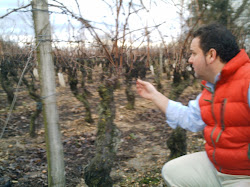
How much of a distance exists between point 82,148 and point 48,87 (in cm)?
295

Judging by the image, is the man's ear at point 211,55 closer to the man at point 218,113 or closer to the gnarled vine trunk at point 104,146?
the man at point 218,113

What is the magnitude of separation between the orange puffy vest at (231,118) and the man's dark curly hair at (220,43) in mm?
60

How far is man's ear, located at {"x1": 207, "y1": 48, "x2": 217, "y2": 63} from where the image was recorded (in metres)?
1.66

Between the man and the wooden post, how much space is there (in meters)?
0.85

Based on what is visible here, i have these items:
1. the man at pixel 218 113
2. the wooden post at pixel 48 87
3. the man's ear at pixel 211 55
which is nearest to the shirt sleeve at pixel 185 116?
the man at pixel 218 113

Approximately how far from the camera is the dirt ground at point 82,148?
328cm

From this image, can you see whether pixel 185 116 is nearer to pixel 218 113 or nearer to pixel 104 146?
pixel 218 113

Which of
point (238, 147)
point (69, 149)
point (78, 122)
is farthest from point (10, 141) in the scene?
point (238, 147)

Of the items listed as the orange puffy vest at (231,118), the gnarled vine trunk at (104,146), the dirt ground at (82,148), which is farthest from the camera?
the dirt ground at (82,148)

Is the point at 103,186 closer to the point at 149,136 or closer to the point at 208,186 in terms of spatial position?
the point at 208,186

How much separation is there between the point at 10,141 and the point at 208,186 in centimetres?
434

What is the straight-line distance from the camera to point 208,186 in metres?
1.87

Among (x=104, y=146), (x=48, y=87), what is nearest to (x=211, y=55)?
(x=48, y=87)

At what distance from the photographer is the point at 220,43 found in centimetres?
165
